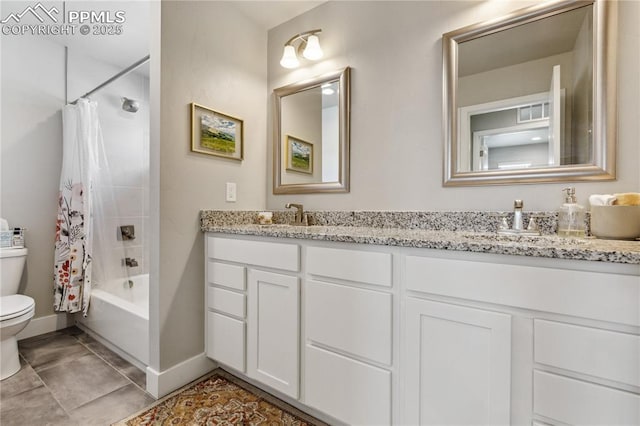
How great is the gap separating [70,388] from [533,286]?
2303 mm

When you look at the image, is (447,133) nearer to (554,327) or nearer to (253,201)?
(554,327)

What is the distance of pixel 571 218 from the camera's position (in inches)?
47.1

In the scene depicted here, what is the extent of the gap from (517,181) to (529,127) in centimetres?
25

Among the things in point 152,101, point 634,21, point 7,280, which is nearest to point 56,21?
point 152,101

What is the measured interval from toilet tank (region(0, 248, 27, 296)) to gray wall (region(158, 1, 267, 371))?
4.43ft

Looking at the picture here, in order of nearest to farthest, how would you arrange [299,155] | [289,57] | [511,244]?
[511,244] < [289,57] < [299,155]

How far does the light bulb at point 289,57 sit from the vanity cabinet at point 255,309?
1.26 metres

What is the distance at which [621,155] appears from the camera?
3.89ft

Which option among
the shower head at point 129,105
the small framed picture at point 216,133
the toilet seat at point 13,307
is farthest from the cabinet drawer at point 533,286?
the shower head at point 129,105

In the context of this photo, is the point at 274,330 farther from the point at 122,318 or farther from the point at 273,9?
the point at 273,9

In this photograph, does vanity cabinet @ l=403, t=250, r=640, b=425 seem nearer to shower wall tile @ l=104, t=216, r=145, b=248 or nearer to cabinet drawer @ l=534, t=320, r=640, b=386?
cabinet drawer @ l=534, t=320, r=640, b=386

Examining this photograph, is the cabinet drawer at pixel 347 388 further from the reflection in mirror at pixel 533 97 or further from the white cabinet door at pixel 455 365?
the reflection in mirror at pixel 533 97

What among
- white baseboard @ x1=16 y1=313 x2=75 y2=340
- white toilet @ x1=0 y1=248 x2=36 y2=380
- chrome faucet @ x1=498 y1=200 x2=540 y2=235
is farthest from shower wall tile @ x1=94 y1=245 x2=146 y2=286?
chrome faucet @ x1=498 y1=200 x2=540 y2=235

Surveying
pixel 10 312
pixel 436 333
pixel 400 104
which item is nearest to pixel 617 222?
pixel 436 333
